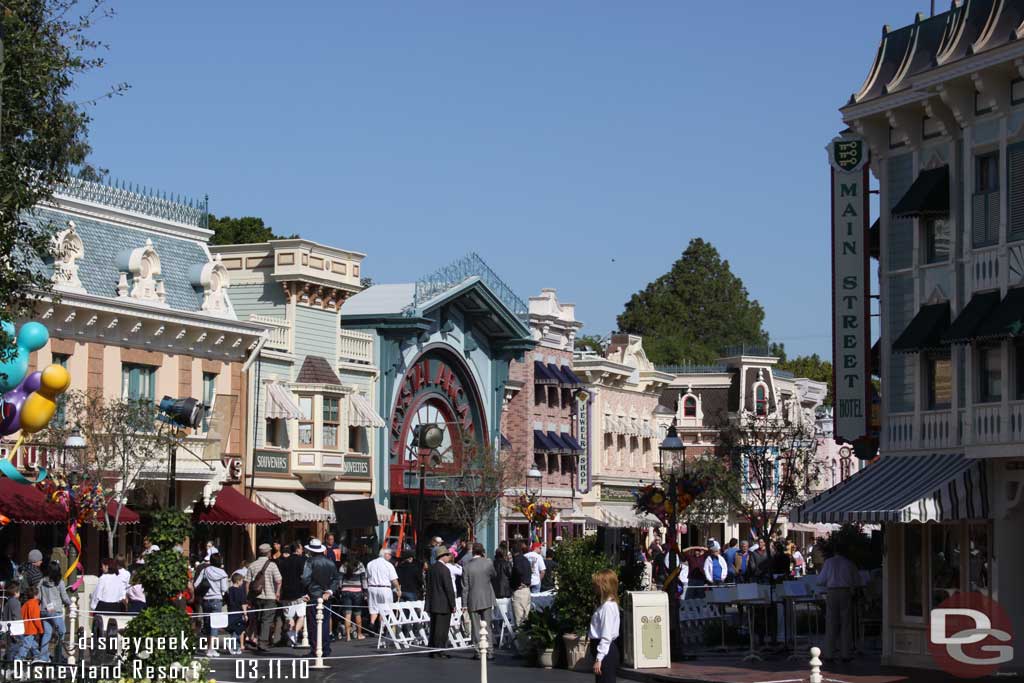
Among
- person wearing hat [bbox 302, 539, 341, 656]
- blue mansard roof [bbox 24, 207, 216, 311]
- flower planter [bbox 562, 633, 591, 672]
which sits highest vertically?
blue mansard roof [bbox 24, 207, 216, 311]

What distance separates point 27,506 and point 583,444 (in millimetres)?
36700

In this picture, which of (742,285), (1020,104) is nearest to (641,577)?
(1020,104)

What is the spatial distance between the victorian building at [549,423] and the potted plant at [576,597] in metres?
35.9

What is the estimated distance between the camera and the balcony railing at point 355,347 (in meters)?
53.3

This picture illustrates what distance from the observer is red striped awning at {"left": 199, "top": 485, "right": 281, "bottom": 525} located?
4388cm

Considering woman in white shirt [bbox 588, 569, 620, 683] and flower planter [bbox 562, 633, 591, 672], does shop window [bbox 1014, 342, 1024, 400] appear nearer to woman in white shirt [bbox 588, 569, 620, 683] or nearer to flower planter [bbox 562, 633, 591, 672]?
flower planter [bbox 562, 633, 591, 672]

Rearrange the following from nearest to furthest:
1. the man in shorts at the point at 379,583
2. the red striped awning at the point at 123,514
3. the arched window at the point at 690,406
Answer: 1. the man in shorts at the point at 379,583
2. the red striped awning at the point at 123,514
3. the arched window at the point at 690,406

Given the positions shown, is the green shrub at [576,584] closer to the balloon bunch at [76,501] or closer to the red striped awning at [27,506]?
the balloon bunch at [76,501]

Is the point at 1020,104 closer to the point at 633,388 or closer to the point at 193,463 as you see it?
the point at 193,463

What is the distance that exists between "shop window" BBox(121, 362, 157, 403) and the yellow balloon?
63.4 ft

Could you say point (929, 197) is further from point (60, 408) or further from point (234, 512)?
point (234, 512)

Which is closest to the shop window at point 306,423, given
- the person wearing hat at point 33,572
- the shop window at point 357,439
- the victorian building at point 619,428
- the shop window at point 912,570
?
the shop window at point 357,439

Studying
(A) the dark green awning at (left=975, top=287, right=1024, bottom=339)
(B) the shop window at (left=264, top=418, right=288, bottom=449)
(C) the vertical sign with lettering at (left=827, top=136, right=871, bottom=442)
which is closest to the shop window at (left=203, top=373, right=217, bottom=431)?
(B) the shop window at (left=264, top=418, right=288, bottom=449)

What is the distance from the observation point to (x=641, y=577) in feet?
89.3
